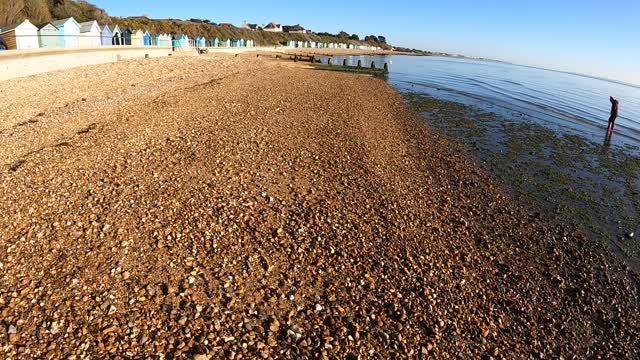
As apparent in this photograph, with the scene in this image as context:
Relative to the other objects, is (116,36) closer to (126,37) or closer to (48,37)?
(126,37)

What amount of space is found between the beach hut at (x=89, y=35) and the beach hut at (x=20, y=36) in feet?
27.0

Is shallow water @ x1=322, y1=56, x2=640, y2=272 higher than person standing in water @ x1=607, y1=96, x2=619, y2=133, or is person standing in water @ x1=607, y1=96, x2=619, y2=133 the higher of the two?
person standing in water @ x1=607, y1=96, x2=619, y2=133

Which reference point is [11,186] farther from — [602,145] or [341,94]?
[602,145]

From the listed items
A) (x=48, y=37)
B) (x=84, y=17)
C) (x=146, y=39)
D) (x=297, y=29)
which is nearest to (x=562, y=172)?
(x=48, y=37)

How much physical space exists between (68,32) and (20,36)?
Result: 7952 mm

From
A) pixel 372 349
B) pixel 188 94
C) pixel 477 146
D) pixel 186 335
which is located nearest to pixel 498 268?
pixel 372 349

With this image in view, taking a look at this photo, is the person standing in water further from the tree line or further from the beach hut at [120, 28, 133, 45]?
the tree line

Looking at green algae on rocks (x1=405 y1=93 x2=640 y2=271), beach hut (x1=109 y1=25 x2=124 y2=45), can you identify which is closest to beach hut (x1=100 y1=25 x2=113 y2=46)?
beach hut (x1=109 y1=25 x2=124 y2=45)

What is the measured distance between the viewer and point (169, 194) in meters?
9.12

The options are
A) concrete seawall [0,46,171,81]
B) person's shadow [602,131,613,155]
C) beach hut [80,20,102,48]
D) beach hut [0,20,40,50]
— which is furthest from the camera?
beach hut [80,20,102,48]

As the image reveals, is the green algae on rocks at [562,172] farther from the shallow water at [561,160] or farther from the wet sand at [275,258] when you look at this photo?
the wet sand at [275,258]

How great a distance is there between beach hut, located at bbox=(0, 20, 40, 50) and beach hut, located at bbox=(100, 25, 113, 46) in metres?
14.6

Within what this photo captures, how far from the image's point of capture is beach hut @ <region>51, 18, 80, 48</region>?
150 feet

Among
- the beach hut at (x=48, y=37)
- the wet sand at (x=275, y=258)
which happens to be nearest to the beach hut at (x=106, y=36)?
the beach hut at (x=48, y=37)
